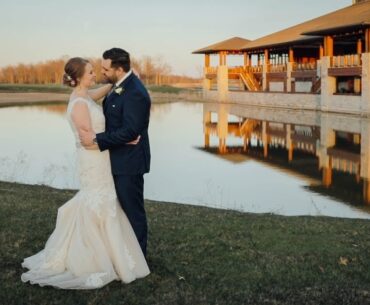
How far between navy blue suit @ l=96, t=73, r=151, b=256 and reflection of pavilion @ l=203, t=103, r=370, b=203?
28.6 feet

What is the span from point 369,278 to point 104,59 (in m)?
3.30

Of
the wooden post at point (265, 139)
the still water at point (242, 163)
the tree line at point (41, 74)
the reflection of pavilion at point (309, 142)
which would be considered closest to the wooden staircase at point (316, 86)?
the reflection of pavilion at point (309, 142)

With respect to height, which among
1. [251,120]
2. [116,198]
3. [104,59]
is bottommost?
[251,120]

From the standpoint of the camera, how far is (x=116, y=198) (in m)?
5.77

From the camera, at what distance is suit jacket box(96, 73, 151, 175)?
5.43 meters

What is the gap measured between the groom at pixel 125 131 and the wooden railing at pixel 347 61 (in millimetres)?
34270

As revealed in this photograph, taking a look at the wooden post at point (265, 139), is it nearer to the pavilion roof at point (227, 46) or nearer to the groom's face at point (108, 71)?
the groom's face at point (108, 71)

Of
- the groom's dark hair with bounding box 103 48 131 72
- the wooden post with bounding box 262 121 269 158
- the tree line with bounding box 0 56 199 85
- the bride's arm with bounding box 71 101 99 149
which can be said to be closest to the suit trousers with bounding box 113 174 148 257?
the bride's arm with bounding box 71 101 99 149

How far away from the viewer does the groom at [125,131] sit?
17.8ft

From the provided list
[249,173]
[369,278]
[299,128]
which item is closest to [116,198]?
[369,278]

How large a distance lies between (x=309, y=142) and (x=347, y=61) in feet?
53.1

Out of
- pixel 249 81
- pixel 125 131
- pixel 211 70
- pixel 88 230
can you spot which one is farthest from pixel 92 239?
pixel 211 70

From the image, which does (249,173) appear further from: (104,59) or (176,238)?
(104,59)

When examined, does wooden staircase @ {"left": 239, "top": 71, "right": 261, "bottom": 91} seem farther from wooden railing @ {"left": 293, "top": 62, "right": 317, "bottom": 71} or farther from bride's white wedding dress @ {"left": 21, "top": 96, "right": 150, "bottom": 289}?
bride's white wedding dress @ {"left": 21, "top": 96, "right": 150, "bottom": 289}
